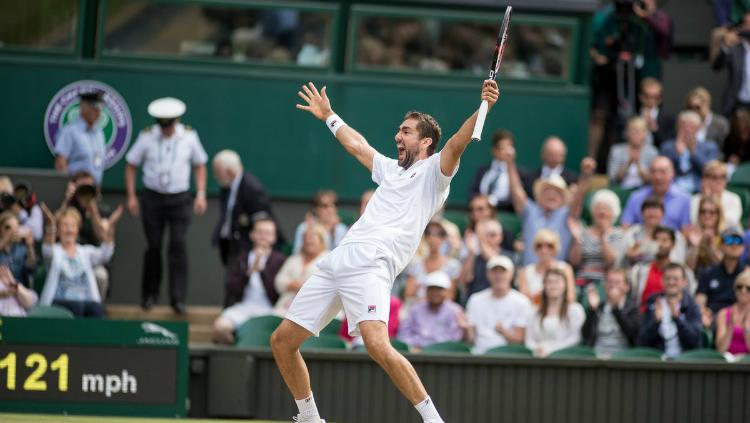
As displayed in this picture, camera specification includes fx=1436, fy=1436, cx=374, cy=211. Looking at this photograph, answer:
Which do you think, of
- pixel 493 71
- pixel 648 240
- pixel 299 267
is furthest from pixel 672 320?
pixel 493 71

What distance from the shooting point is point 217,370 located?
35.5 ft

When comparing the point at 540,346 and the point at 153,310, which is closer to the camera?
the point at 540,346

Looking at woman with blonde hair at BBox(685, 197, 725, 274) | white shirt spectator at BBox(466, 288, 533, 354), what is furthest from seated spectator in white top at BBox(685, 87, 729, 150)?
white shirt spectator at BBox(466, 288, 533, 354)

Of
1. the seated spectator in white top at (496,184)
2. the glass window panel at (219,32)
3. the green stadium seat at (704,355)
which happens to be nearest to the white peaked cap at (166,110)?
the glass window panel at (219,32)

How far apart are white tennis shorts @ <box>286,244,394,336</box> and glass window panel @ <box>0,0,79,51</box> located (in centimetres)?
745

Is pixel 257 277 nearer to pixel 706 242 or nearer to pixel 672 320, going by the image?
pixel 672 320

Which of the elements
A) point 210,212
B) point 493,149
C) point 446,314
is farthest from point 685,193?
point 210,212

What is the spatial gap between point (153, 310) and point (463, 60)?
4274mm

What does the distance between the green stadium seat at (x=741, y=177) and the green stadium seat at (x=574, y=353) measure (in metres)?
3.58

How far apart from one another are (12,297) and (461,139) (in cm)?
511

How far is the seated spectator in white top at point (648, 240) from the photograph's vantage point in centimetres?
1226

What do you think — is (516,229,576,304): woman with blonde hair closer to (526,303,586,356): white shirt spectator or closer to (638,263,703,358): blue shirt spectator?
(526,303,586,356): white shirt spectator

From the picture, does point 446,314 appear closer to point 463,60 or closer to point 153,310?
point 153,310

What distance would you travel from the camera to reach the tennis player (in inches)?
310
